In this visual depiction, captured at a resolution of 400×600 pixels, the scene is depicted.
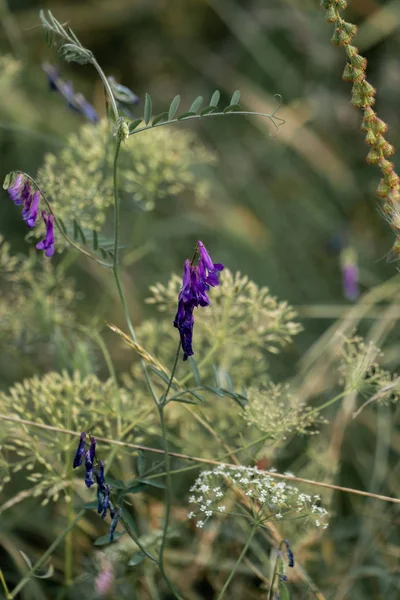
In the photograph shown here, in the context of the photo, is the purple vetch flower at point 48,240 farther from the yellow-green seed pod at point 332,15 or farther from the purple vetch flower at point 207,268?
the yellow-green seed pod at point 332,15

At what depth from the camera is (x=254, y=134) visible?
11.6 ft

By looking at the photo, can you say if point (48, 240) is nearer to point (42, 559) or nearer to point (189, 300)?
point (189, 300)

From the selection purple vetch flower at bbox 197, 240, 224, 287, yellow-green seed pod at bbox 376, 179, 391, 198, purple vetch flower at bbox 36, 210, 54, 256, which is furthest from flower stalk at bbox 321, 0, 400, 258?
purple vetch flower at bbox 36, 210, 54, 256

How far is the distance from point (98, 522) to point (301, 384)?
596 millimetres

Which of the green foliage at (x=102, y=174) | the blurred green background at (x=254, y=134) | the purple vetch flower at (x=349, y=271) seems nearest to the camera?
the green foliage at (x=102, y=174)

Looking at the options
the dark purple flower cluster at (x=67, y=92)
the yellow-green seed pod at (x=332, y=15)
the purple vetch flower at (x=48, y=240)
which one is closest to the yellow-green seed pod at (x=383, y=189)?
the yellow-green seed pod at (x=332, y=15)

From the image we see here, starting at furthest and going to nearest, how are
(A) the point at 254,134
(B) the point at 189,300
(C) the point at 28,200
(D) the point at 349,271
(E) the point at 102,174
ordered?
1. (A) the point at 254,134
2. (D) the point at 349,271
3. (E) the point at 102,174
4. (C) the point at 28,200
5. (B) the point at 189,300

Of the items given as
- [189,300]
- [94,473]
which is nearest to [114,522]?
[94,473]

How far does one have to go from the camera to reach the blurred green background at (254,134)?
271 cm

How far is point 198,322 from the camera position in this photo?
5.36 feet

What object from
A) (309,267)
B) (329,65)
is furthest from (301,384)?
(329,65)

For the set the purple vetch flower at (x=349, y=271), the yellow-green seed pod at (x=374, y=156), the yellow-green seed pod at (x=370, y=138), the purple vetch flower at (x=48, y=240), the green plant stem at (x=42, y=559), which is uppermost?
the yellow-green seed pod at (x=370, y=138)

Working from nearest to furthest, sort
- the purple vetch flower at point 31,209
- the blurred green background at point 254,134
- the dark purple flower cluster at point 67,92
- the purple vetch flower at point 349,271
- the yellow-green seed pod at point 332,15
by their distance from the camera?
the yellow-green seed pod at point 332,15 → the purple vetch flower at point 31,209 → the dark purple flower cluster at point 67,92 → the purple vetch flower at point 349,271 → the blurred green background at point 254,134

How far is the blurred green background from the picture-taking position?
2.71m
